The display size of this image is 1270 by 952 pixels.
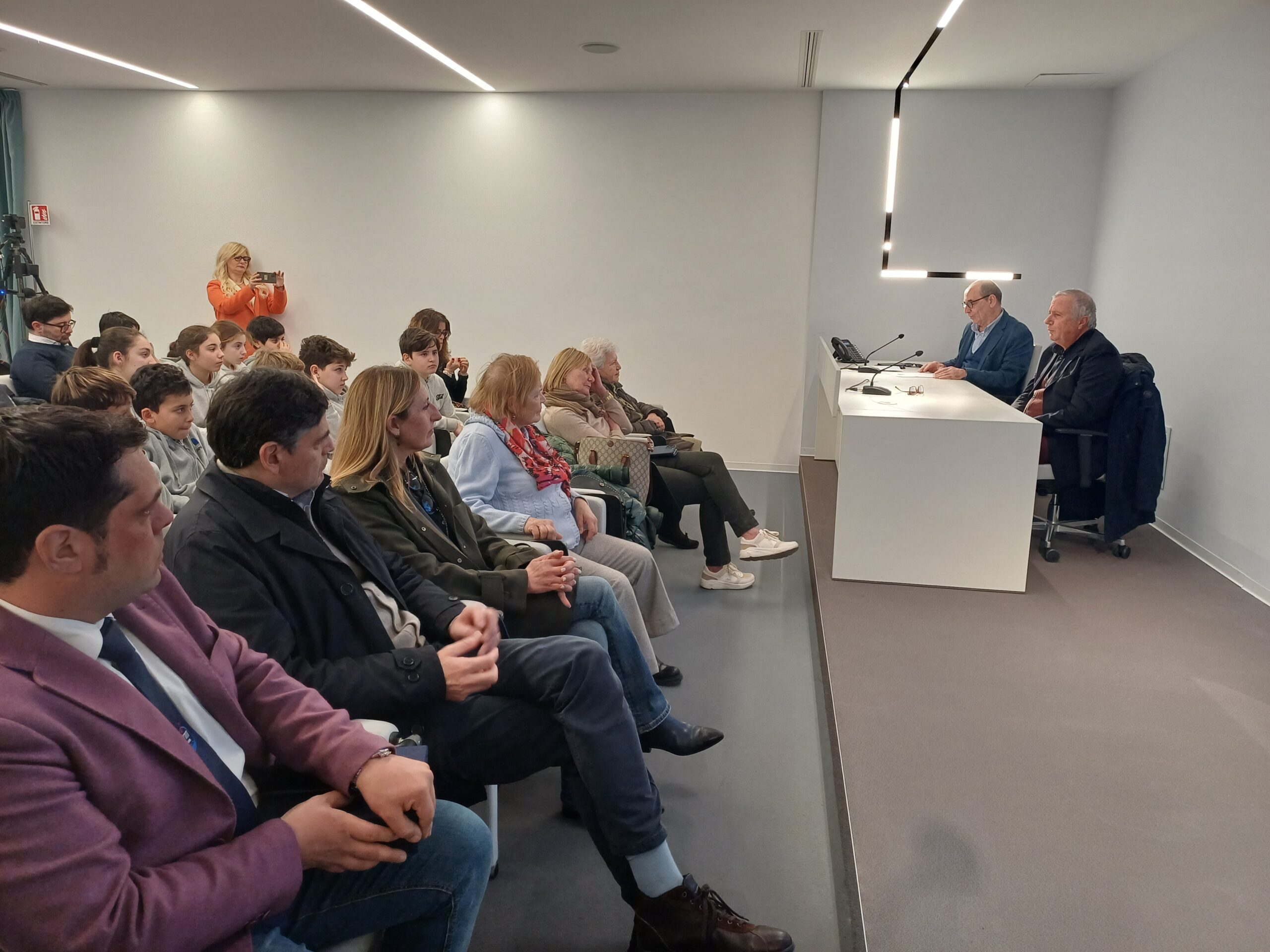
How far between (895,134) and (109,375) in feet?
15.5

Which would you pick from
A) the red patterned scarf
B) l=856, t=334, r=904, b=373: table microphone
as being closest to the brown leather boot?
the red patterned scarf

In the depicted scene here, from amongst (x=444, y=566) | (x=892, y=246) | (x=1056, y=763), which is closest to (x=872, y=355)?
(x=892, y=246)

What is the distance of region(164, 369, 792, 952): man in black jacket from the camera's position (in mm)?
1434

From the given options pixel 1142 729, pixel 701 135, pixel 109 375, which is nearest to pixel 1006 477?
pixel 1142 729

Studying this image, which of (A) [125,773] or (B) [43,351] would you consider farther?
(B) [43,351]

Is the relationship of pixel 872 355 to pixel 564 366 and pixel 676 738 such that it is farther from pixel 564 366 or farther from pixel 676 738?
pixel 676 738

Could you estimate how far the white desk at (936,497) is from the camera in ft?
10.3

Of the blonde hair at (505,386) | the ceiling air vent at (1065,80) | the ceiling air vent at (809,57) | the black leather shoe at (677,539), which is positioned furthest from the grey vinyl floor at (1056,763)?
the ceiling air vent at (1065,80)

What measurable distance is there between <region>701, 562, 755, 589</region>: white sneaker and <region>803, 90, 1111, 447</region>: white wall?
9.05 ft

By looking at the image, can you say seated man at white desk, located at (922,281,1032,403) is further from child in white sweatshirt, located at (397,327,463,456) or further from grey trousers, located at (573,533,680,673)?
grey trousers, located at (573,533,680,673)

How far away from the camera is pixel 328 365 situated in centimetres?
360

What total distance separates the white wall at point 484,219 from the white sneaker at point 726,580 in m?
2.63

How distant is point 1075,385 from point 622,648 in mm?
2833

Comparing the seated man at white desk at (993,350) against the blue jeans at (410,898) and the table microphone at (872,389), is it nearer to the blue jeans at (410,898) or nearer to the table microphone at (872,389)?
the table microphone at (872,389)
